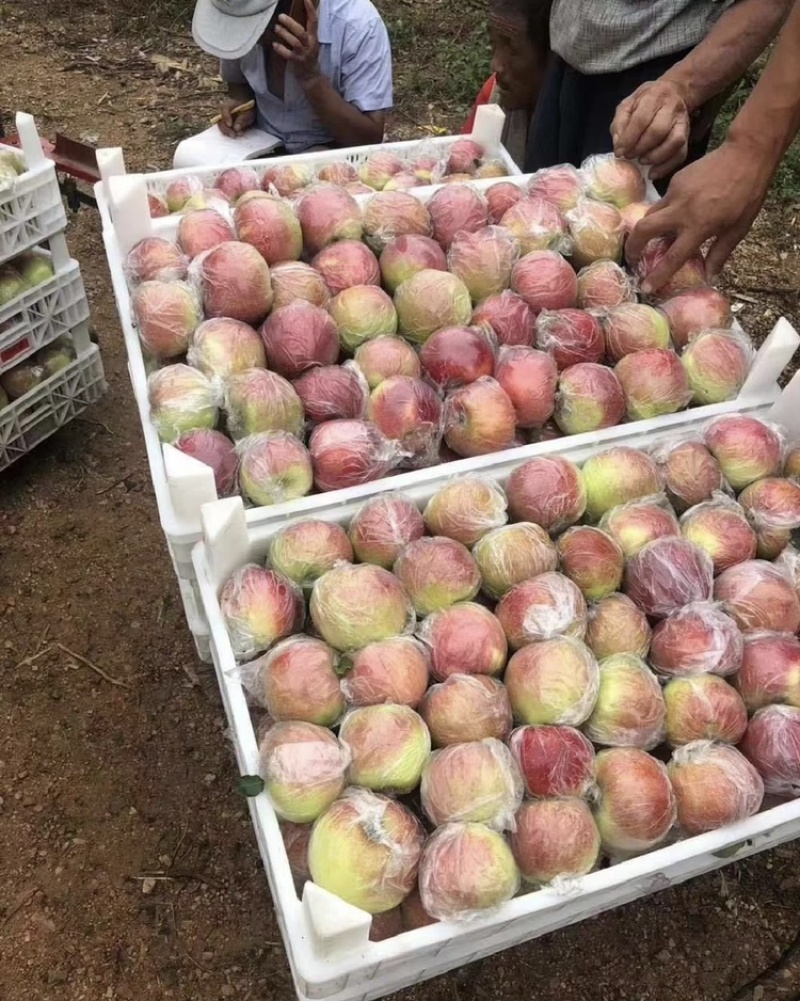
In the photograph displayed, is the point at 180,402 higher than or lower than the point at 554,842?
higher

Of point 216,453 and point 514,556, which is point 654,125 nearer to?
point 514,556

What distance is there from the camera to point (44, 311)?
9.04 feet

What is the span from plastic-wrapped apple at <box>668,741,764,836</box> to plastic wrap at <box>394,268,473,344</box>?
1.00 meters

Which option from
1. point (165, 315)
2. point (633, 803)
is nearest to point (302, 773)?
point (633, 803)

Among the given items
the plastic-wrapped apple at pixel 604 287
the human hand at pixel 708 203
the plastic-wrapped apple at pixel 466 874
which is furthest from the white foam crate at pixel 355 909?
the human hand at pixel 708 203

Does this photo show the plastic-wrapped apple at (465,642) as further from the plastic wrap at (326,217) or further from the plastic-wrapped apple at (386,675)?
the plastic wrap at (326,217)

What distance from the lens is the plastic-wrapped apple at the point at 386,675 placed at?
4.30 feet

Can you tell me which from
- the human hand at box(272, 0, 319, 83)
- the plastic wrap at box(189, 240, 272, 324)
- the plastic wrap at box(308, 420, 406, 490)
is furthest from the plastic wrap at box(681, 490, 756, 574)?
the human hand at box(272, 0, 319, 83)

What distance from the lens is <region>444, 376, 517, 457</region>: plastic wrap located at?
5.33 feet

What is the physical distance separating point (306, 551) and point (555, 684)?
48 cm

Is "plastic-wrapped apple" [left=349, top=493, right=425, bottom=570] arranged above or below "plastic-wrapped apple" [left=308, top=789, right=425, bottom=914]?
above

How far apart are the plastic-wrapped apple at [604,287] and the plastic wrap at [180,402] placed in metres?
0.90

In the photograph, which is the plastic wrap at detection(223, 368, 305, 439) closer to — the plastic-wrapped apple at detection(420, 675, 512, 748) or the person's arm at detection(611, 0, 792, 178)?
the plastic-wrapped apple at detection(420, 675, 512, 748)

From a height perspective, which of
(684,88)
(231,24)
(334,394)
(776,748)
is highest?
(231,24)
